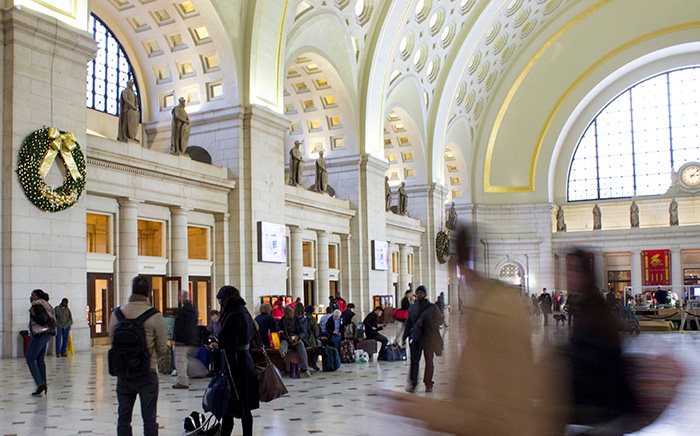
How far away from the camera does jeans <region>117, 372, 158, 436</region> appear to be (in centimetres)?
492

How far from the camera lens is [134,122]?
15875 mm

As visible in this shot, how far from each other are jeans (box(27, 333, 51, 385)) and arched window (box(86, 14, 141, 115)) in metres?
13.1

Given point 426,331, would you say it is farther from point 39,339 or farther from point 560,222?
point 560,222

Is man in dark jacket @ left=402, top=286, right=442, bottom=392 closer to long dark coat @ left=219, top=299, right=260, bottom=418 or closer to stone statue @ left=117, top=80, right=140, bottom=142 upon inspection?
long dark coat @ left=219, top=299, right=260, bottom=418

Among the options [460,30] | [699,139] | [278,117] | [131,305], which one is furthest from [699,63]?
[131,305]

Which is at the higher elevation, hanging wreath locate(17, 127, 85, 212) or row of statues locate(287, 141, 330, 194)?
row of statues locate(287, 141, 330, 194)

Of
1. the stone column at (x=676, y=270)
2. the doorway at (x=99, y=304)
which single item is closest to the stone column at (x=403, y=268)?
the stone column at (x=676, y=270)

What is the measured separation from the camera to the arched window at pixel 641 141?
120 feet

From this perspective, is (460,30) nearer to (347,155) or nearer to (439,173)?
(439,173)

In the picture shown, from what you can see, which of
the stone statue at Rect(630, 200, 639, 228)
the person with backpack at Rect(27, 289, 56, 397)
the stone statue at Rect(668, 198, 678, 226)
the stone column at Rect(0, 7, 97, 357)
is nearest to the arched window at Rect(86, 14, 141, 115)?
the stone column at Rect(0, 7, 97, 357)

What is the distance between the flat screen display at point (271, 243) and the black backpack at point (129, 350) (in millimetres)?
13325

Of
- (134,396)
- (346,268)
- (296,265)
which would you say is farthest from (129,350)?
(346,268)

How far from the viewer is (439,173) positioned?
3216 centimetres

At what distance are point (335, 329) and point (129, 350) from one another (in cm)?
839
